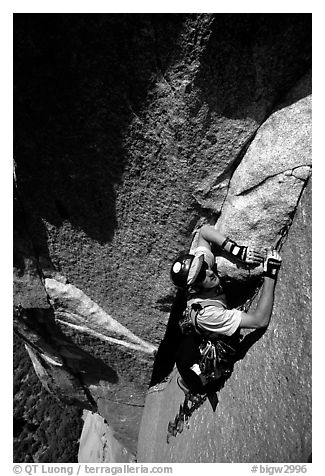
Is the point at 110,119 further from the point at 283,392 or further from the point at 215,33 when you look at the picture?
the point at 283,392

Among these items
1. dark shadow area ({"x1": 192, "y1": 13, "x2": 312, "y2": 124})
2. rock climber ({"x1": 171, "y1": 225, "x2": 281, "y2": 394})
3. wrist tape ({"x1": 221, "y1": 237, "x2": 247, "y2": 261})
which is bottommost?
rock climber ({"x1": 171, "y1": 225, "x2": 281, "y2": 394})

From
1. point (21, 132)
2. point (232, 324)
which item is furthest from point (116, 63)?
point (232, 324)

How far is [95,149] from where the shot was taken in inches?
77.8

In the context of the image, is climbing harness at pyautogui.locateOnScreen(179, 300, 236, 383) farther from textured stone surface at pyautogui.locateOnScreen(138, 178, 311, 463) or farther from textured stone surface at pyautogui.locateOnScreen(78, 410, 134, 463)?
textured stone surface at pyautogui.locateOnScreen(78, 410, 134, 463)

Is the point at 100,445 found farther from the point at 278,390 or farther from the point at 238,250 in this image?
the point at 238,250

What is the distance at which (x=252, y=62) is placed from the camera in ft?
5.54

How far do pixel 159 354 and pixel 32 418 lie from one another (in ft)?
14.0

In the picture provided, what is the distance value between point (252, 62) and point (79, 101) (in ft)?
2.60

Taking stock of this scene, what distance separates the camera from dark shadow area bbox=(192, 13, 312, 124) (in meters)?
1.58

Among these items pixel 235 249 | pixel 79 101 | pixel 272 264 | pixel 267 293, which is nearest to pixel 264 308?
pixel 267 293
